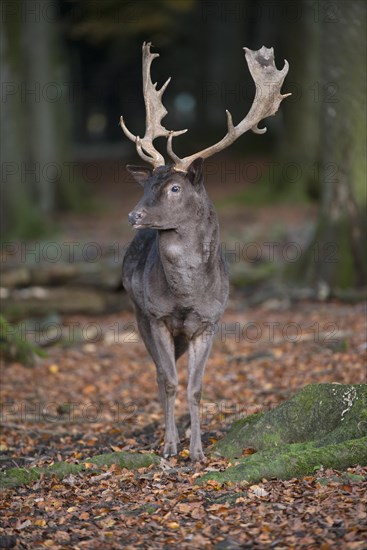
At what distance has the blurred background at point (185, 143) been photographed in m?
14.4

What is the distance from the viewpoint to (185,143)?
38.1 m

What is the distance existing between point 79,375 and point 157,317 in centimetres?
383

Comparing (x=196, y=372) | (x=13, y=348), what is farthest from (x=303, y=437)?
(x=13, y=348)

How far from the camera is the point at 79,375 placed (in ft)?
39.0

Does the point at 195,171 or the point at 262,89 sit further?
the point at 262,89

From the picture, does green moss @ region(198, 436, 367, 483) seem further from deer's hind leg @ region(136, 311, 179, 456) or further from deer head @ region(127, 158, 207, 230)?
deer head @ region(127, 158, 207, 230)

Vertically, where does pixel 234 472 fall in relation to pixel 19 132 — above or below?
below

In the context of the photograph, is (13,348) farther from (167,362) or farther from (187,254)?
(187,254)

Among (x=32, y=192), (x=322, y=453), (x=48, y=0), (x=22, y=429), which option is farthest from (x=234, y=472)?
(x=48, y=0)

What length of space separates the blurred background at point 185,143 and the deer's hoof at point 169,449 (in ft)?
20.4

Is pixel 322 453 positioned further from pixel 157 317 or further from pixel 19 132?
pixel 19 132

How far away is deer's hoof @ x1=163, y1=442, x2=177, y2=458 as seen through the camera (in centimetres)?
803

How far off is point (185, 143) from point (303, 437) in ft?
102

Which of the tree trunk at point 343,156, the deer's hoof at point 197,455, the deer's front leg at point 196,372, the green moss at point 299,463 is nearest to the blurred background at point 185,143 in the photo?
the tree trunk at point 343,156
